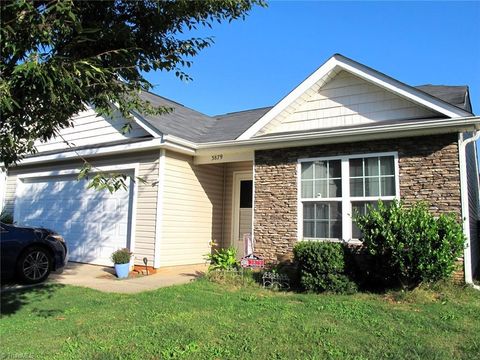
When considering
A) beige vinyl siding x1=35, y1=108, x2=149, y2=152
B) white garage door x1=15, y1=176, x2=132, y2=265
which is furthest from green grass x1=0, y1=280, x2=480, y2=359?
beige vinyl siding x1=35, y1=108, x2=149, y2=152

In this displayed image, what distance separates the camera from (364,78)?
30.3ft

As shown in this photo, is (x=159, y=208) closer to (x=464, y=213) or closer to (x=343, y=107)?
(x=343, y=107)

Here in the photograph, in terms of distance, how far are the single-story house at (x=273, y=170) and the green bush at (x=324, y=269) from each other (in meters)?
1.44

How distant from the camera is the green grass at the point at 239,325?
4387 millimetres

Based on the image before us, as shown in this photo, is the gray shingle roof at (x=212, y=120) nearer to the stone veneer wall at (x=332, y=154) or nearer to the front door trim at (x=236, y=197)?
the stone veneer wall at (x=332, y=154)

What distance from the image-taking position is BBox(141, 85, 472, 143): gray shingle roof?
32.5 ft

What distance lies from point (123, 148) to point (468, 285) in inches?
342

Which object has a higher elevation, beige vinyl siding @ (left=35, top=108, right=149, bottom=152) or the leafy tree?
beige vinyl siding @ (left=35, top=108, right=149, bottom=152)

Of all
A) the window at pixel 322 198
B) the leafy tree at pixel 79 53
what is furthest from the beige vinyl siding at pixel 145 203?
the leafy tree at pixel 79 53

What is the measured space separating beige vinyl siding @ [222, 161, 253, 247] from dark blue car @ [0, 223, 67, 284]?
5.05 m

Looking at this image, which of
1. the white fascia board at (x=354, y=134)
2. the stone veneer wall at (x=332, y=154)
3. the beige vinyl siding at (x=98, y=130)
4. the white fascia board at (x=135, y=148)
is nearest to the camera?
the white fascia board at (x=354, y=134)

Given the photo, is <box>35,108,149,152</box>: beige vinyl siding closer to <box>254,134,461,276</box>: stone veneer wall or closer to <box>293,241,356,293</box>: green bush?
<box>254,134,461,276</box>: stone veneer wall

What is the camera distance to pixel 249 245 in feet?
32.8

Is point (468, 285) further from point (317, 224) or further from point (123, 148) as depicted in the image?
point (123, 148)
